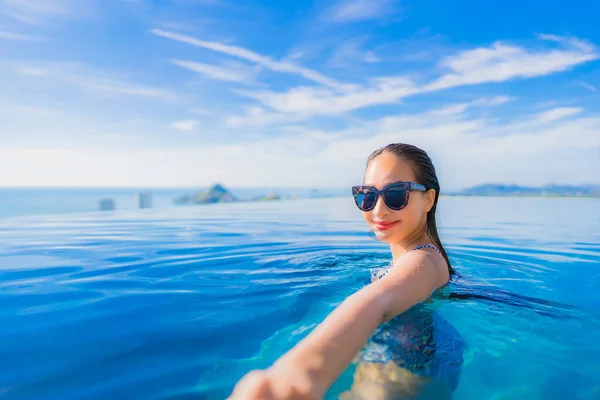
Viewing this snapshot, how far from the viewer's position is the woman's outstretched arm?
3.75 feet

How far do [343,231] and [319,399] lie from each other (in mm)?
7002

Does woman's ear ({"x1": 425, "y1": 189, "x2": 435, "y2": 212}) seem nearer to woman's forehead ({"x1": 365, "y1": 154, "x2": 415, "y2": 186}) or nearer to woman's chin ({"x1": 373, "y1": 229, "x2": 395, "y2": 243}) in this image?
woman's forehead ({"x1": 365, "y1": 154, "x2": 415, "y2": 186})

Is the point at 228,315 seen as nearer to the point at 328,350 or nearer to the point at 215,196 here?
the point at 328,350

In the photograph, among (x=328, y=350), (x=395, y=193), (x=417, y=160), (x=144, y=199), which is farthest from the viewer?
(x=144, y=199)

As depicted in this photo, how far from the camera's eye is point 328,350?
125 cm

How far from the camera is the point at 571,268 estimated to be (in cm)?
448

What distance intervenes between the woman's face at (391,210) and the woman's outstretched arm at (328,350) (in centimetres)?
74

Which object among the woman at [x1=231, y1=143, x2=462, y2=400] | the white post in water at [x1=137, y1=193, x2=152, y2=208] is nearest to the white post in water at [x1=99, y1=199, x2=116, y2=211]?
the white post in water at [x1=137, y1=193, x2=152, y2=208]

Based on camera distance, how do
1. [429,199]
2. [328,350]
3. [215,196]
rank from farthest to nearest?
1. [215,196]
2. [429,199]
3. [328,350]

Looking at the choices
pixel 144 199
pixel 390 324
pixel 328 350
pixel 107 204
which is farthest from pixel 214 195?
pixel 328 350

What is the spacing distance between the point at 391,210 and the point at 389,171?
0.78 ft

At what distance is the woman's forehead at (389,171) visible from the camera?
7.81 ft

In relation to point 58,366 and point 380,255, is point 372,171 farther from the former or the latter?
point 380,255

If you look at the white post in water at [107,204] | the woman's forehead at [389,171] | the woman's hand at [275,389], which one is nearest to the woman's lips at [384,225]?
the woman's forehead at [389,171]
